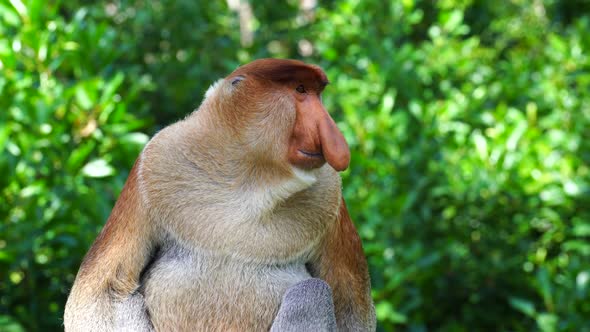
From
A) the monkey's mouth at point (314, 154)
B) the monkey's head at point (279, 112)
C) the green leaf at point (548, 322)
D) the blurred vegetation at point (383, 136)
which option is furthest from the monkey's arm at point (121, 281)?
the green leaf at point (548, 322)

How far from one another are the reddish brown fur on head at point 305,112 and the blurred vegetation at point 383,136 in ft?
5.43

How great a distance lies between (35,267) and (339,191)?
6.12 feet

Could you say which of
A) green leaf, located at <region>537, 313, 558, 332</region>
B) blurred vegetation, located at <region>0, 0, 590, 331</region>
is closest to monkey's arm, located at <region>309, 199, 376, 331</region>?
blurred vegetation, located at <region>0, 0, 590, 331</region>

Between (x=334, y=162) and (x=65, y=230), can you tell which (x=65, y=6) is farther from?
(x=334, y=162)

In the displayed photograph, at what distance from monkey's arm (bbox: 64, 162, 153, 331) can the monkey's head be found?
0.90ft

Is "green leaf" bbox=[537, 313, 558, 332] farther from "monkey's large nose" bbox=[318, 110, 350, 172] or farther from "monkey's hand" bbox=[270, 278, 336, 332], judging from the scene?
"monkey's large nose" bbox=[318, 110, 350, 172]

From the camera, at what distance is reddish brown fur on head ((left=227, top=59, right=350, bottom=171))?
1590 mm

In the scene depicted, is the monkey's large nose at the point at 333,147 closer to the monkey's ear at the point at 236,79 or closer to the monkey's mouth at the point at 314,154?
the monkey's mouth at the point at 314,154

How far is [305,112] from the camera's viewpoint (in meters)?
1.67

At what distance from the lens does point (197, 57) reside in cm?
555

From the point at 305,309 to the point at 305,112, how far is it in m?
0.42

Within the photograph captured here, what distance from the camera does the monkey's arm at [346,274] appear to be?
1.87 meters

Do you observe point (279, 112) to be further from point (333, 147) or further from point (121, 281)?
point (121, 281)

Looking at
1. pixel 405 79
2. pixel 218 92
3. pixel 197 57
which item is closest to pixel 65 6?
pixel 197 57
